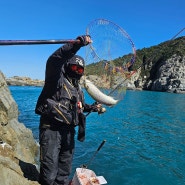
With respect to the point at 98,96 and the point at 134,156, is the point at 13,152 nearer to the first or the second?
the point at 98,96

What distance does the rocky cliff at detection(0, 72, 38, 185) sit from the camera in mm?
5766

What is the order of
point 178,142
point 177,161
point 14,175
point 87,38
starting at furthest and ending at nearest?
1. point 178,142
2. point 177,161
3. point 14,175
4. point 87,38

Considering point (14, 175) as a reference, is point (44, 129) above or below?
above

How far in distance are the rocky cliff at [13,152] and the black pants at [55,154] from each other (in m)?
0.39

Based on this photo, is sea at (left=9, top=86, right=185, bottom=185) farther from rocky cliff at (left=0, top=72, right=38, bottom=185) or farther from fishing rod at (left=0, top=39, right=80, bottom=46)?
fishing rod at (left=0, top=39, right=80, bottom=46)

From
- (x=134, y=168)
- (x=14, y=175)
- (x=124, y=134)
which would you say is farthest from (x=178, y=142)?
(x=14, y=175)

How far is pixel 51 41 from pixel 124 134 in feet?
53.9

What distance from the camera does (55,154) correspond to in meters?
6.16

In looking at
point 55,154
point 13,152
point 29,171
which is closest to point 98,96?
point 55,154

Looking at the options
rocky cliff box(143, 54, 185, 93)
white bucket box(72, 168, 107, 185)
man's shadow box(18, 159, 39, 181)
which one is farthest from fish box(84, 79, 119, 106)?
rocky cliff box(143, 54, 185, 93)

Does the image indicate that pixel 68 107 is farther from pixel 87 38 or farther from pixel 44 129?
pixel 87 38

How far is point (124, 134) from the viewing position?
20.4m

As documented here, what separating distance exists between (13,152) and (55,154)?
2.56 metres

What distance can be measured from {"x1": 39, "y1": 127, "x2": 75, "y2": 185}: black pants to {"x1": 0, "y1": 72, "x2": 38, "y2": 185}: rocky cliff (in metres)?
0.39
